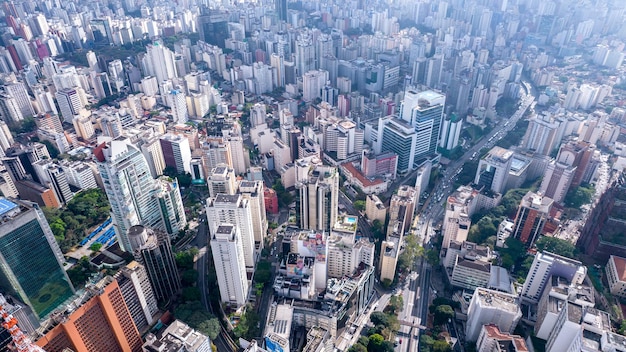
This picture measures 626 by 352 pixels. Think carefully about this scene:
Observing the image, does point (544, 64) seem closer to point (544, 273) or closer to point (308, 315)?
point (544, 273)

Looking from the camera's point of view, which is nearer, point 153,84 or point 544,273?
point 544,273

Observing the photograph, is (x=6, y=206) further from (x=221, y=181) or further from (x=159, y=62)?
(x=159, y=62)

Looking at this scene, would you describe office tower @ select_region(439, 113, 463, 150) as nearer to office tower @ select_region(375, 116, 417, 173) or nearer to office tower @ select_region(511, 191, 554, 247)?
office tower @ select_region(375, 116, 417, 173)

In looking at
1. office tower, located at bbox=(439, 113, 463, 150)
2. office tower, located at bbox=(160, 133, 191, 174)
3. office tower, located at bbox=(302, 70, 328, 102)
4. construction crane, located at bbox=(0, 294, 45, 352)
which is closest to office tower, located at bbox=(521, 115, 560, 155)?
office tower, located at bbox=(439, 113, 463, 150)

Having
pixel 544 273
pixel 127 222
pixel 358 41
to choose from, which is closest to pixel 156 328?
pixel 127 222

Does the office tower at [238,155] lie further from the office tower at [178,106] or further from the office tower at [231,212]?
the office tower at [178,106]

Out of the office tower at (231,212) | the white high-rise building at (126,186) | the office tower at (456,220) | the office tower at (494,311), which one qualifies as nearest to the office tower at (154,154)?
the white high-rise building at (126,186)
